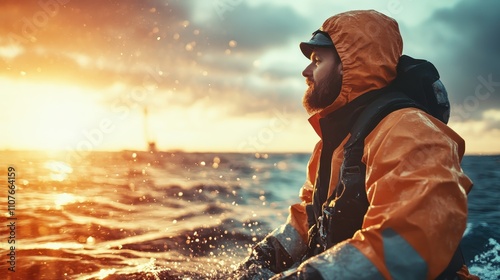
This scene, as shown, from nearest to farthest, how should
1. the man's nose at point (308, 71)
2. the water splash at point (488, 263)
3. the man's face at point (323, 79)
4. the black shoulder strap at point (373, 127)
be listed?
the black shoulder strap at point (373, 127) → the man's face at point (323, 79) → the man's nose at point (308, 71) → the water splash at point (488, 263)

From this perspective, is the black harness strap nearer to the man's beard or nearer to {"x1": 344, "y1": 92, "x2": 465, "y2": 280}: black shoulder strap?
{"x1": 344, "y1": 92, "x2": 465, "y2": 280}: black shoulder strap

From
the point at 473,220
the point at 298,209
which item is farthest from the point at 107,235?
the point at 473,220

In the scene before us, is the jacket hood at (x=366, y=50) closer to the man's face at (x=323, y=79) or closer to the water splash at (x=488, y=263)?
the man's face at (x=323, y=79)

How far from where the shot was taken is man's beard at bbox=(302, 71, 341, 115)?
2.87m

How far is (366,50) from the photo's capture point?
8.43 ft

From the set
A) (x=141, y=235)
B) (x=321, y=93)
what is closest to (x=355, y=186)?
(x=321, y=93)

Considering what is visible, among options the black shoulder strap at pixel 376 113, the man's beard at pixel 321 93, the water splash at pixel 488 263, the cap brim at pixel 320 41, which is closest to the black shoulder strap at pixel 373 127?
the black shoulder strap at pixel 376 113

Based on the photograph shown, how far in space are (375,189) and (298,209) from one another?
1.73 metres

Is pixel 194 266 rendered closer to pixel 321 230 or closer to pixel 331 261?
pixel 321 230

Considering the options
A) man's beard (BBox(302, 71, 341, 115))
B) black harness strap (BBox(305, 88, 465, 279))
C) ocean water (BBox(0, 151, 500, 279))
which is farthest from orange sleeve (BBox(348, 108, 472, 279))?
ocean water (BBox(0, 151, 500, 279))

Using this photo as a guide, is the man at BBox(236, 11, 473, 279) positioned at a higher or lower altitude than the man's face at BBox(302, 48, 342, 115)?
lower

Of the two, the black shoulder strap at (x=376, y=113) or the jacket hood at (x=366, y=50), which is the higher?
the jacket hood at (x=366, y=50)

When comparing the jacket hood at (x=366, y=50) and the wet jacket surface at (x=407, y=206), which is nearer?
the wet jacket surface at (x=407, y=206)

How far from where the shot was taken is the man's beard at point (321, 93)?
2873mm
